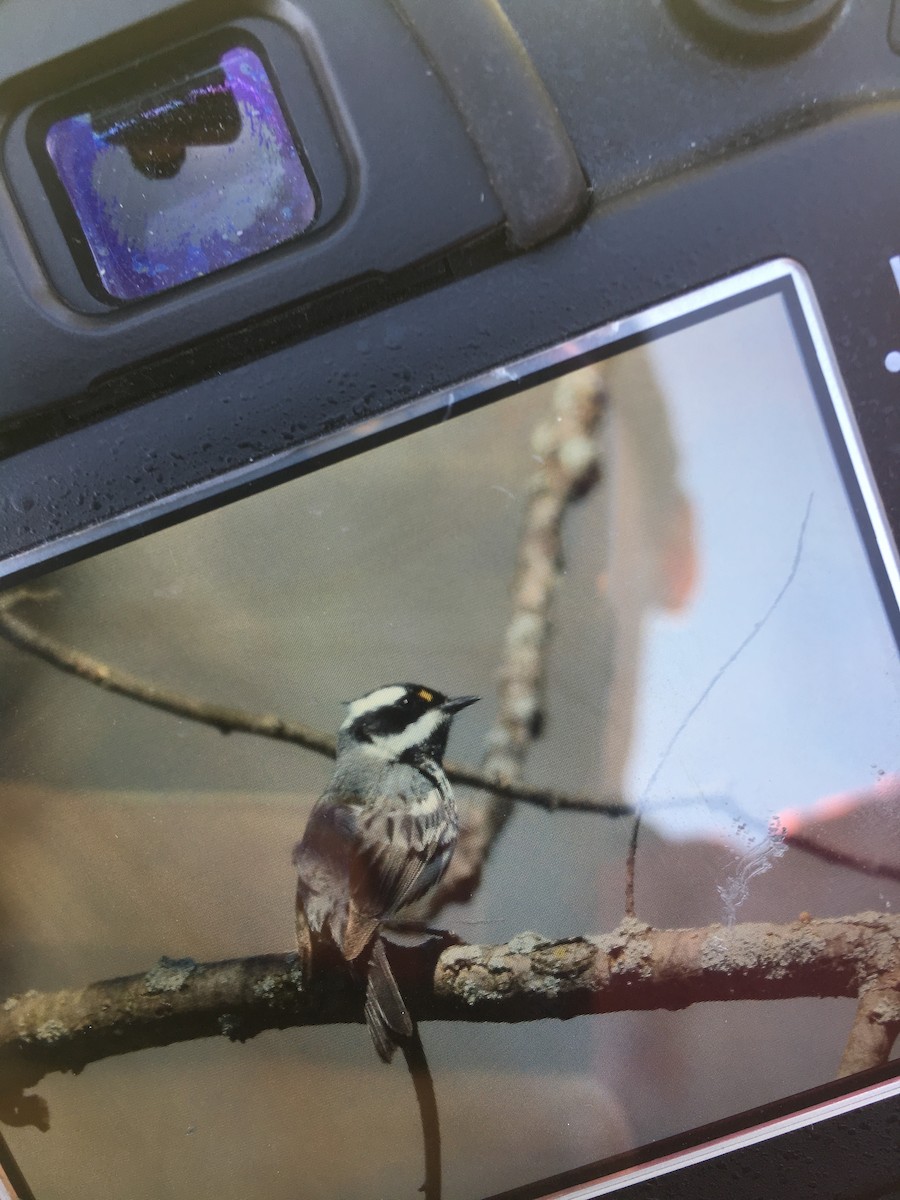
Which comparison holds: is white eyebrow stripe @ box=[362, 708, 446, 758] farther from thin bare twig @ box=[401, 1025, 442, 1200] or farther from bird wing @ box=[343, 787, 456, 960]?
thin bare twig @ box=[401, 1025, 442, 1200]

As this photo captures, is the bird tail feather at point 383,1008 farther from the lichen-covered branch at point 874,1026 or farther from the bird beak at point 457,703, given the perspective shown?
the lichen-covered branch at point 874,1026

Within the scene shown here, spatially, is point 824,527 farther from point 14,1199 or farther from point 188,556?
point 14,1199

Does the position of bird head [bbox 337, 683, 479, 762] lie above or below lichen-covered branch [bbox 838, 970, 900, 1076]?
above

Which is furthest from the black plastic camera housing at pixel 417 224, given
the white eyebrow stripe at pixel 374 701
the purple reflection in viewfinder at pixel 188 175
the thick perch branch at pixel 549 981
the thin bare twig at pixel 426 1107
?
the thin bare twig at pixel 426 1107

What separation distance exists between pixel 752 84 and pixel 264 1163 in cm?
78

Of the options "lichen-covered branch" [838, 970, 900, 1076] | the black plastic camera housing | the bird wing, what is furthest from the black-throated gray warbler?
"lichen-covered branch" [838, 970, 900, 1076]

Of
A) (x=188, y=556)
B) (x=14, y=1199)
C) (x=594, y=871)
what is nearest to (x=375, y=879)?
(x=594, y=871)

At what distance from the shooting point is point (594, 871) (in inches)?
19.1

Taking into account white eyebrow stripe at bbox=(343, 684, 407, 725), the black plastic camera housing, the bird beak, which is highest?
the black plastic camera housing

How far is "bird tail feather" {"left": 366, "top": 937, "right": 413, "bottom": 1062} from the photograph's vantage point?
49 cm

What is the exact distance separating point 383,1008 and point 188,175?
0.55 metres

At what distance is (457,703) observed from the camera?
0.49 m

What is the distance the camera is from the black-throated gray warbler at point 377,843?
1.59ft

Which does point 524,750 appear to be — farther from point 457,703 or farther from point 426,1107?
point 426,1107
